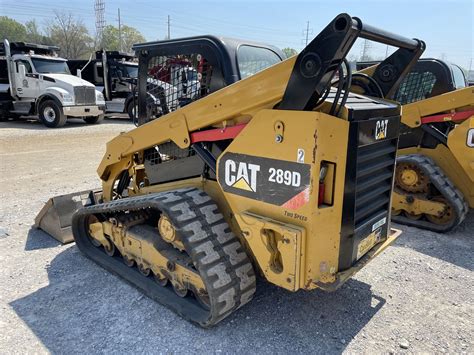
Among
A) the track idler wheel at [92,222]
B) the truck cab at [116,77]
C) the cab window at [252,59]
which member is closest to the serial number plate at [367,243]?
the cab window at [252,59]

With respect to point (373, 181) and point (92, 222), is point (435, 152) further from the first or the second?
point (92, 222)

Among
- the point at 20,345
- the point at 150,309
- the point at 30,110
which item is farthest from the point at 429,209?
the point at 30,110

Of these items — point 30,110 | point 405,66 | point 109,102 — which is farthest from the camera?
point 109,102

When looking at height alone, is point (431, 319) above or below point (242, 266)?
below

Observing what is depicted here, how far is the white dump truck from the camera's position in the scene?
14078 millimetres

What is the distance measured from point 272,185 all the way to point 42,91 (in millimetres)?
14019

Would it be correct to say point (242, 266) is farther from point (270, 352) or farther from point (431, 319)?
point (431, 319)

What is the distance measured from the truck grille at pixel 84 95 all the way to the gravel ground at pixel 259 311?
34.6 ft

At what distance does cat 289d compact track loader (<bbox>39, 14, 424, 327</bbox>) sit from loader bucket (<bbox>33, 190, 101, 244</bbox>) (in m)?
1.17

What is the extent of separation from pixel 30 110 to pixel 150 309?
14.0 meters

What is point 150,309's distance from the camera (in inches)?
128

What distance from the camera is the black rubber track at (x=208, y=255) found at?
9.21 ft

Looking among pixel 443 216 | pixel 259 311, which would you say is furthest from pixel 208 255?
pixel 443 216

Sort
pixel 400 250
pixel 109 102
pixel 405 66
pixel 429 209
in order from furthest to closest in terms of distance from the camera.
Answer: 1. pixel 109 102
2. pixel 429 209
3. pixel 400 250
4. pixel 405 66
